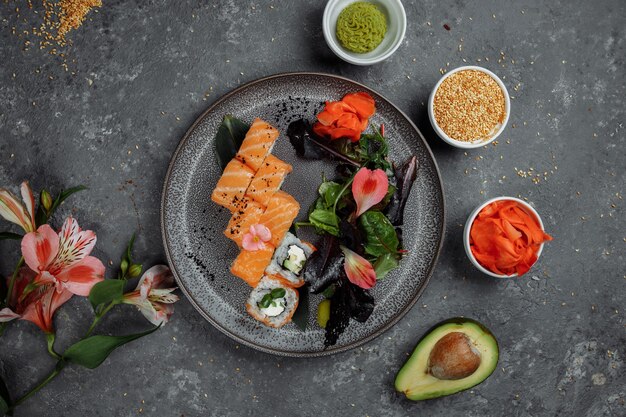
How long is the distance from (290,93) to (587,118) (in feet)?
3.77

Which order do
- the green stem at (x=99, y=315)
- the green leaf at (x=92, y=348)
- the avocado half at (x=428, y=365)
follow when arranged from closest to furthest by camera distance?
the green leaf at (x=92, y=348)
the green stem at (x=99, y=315)
the avocado half at (x=428, y=365)

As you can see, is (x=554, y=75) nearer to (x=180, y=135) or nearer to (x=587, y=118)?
(x=587, y=118)

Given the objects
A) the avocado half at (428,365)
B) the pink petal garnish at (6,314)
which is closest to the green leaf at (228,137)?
the pink petal garnish at (6,314)

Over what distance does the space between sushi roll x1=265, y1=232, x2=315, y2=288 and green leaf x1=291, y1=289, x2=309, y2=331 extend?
5 cm

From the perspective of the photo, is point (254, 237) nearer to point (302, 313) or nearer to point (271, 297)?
point (271, 297)

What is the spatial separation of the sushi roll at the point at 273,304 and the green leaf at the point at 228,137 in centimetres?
45

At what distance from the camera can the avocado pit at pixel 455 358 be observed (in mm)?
1975

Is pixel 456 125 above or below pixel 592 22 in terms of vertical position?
below

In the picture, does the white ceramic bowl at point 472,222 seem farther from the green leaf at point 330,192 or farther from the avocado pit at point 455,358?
the green leaf at point 330,192

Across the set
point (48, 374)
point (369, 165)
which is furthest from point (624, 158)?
point (48, 374)

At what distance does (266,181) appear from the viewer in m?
1.89

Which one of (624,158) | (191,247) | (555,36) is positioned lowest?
(191,247)

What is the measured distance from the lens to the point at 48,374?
2066 mm

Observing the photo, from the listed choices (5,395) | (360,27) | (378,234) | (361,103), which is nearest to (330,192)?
(378,234)
